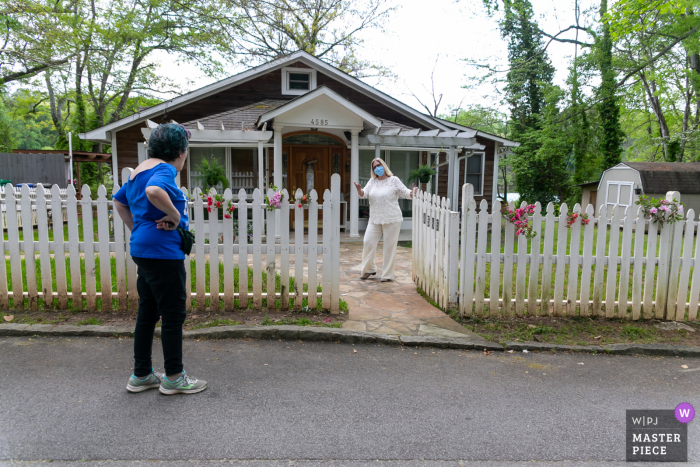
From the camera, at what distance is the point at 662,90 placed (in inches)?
901

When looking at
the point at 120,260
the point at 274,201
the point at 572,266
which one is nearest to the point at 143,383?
the point at 120,260

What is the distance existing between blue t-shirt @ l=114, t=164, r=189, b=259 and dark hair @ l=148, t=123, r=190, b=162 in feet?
0.34

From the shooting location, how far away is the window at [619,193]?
658 inches

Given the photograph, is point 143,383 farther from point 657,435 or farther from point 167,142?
point 657,435

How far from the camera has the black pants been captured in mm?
3215

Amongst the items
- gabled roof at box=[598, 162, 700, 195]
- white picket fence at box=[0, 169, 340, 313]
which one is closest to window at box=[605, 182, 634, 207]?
gabled roof at box=[598, 162, 700, 195]

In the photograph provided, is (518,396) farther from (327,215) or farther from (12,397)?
(12,397)

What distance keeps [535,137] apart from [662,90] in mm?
6030

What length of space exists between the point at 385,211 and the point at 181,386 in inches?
161

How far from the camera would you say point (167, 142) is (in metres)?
3.21

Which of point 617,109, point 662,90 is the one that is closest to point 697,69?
point 662,90

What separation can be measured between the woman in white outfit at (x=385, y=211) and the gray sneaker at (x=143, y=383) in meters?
3.93

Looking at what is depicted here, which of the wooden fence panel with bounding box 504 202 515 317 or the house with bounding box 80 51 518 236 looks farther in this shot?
the house with bounding box 80 51 518 236

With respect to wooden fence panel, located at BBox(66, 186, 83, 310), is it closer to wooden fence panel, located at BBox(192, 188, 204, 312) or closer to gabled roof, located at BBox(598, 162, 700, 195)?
wooden fence panel, located at BBox(192, 188, 204, 312)
